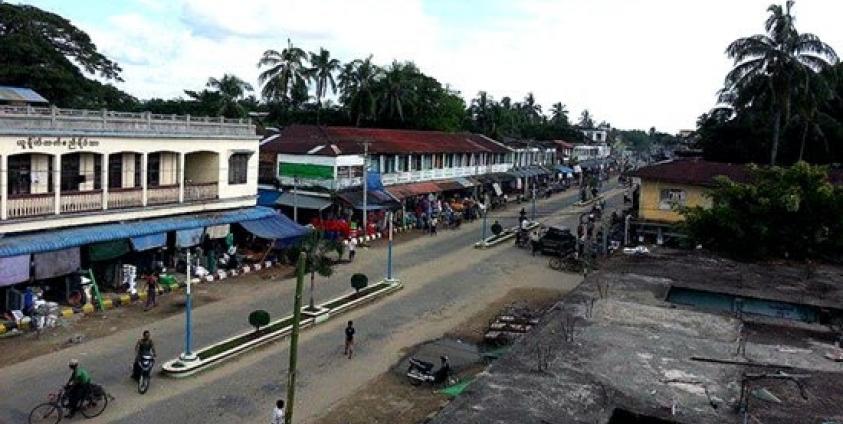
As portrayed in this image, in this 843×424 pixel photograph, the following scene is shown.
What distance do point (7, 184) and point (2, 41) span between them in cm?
2663

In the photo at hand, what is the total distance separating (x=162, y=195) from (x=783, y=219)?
75.5ft

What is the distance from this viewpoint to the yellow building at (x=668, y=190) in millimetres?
36031

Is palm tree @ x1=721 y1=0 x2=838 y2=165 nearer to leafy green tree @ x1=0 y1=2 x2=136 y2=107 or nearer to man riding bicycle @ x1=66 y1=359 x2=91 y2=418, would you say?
man riding bicycle @ x1=66 y1=359 x2=91 y2=418

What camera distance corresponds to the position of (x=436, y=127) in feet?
230

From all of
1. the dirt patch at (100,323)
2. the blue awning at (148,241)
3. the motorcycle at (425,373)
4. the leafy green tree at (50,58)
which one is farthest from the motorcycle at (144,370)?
the leafy green tree at (50,58)

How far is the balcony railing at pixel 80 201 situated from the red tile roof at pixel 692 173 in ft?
83.8

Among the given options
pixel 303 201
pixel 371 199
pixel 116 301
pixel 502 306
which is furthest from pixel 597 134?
pixel 116 301

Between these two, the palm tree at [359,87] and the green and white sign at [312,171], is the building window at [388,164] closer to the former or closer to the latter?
the green and white sign at [312,171]

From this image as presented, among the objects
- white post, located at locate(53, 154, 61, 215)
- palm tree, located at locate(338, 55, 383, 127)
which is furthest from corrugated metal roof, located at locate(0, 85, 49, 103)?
palm tree, located at locate(338, 55, 383, 127)

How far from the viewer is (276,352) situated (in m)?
20.6

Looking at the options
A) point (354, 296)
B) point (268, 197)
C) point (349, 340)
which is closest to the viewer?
point (349, 340)

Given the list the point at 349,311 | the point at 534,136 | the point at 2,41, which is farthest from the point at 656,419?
the point at 534,136

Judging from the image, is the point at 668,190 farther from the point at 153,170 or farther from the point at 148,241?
the point at 148,241

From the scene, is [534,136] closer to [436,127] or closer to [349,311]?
[436,127]
